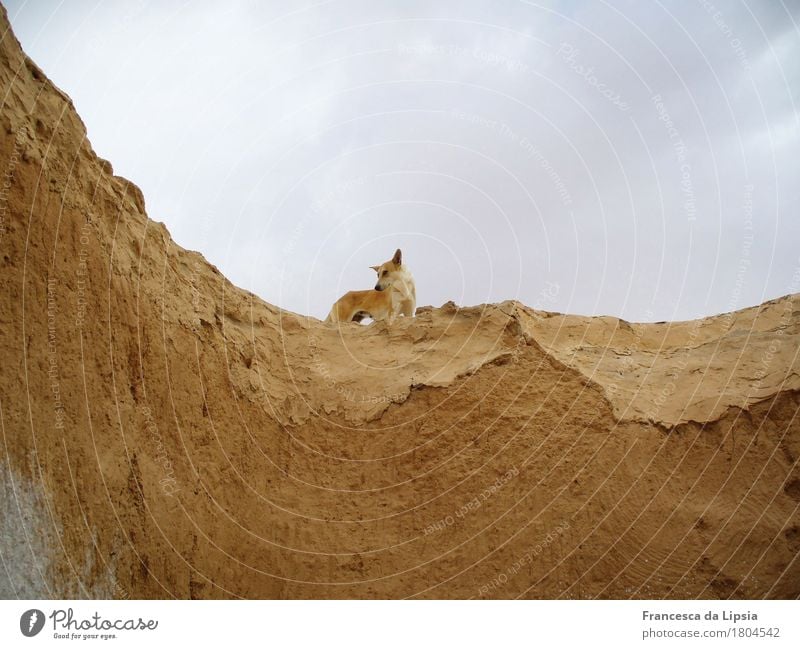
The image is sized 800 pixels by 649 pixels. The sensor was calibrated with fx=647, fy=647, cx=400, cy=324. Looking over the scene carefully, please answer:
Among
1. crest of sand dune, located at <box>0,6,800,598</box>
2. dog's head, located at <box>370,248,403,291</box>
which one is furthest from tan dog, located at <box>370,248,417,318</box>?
crest of sand dune, located at <box>0,6,800,598</box>

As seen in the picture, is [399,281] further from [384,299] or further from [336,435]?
[336,435]

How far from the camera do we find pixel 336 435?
900 cm

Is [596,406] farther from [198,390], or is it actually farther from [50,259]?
[50,259]

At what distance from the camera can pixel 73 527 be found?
611 cm

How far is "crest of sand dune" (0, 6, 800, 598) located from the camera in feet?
21.0

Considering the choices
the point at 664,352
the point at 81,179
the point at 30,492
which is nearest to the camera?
the point at 30,492

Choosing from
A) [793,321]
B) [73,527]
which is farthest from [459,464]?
[793,321]

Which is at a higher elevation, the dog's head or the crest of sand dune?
the dog's head

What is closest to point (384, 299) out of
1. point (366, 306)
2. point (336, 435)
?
point (366, 306)

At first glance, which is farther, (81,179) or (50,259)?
(81,179)

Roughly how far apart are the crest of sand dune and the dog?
4.46m

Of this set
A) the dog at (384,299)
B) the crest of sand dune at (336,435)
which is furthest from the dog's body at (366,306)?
the crest of sand dune at (336,435)

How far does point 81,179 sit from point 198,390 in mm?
2807

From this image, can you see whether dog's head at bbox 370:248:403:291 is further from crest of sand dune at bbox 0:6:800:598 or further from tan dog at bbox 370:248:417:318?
crest of sand dune at bbox 0:6:800:598
